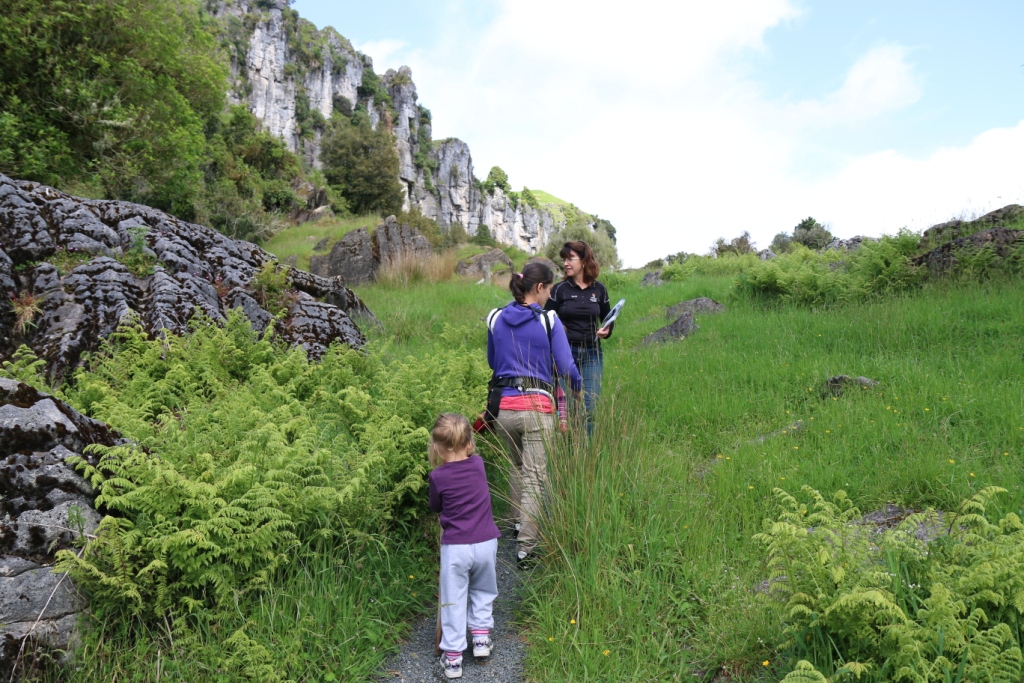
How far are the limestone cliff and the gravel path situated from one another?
5312 centimetres

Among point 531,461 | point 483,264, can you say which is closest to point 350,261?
point 483,264

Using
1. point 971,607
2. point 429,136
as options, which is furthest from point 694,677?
point 429,136

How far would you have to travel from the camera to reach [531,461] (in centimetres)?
461

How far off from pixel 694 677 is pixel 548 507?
141 centimetres

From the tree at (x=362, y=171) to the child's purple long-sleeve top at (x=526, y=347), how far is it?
37.2 m

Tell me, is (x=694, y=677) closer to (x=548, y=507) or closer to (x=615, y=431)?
(x=548, y=507)

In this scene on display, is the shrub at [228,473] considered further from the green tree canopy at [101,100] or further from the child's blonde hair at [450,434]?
the green tree canopy at [101,100]

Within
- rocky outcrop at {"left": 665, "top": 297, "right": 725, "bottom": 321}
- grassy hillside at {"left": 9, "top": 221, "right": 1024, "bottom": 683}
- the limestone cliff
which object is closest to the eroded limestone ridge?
grassy hillside at {"left": 9, "top": 221, "right": 1024, "bottom": 683}

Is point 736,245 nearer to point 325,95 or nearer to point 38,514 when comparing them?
point 38,514

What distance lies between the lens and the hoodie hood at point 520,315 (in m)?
4.65

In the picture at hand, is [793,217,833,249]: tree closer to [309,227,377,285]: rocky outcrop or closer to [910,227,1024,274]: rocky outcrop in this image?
[910,227,1024,274]: rocky outcrop

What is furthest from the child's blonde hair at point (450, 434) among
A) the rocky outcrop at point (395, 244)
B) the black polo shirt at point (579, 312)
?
the rocky outcrop at point (395, 244)

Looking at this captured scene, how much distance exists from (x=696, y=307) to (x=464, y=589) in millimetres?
10077

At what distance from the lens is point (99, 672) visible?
3.09 metres
